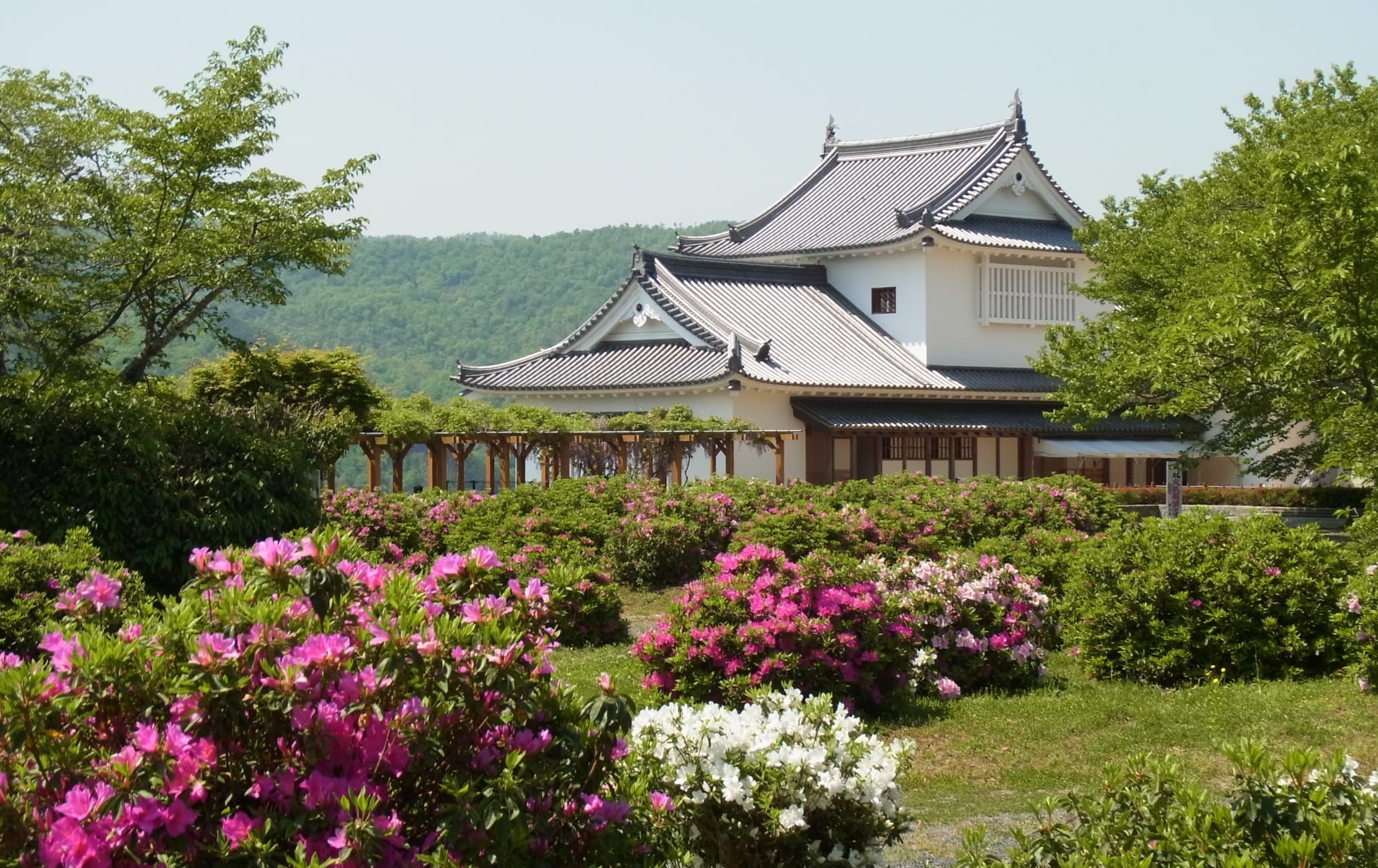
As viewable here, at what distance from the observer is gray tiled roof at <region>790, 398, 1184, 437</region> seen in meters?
30.3

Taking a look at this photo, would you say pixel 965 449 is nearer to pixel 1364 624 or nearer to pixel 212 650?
pixel 1364 624

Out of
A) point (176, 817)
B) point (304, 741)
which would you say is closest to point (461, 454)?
point (304, 741)

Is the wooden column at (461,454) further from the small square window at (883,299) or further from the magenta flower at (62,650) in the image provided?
the magenta flower at (62,650)

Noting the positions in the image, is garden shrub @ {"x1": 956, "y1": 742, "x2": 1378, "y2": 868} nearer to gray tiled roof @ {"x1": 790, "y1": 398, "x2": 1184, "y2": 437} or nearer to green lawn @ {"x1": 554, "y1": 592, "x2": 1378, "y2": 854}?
green lawn @ {"x1": 554, "y1": 592, "x2": 1378, "y2": 854}

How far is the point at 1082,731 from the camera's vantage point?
8727 millimetres

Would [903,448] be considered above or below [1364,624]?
above

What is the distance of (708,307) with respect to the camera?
31.8 meters

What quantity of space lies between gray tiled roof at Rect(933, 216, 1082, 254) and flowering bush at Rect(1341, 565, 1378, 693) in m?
22.8

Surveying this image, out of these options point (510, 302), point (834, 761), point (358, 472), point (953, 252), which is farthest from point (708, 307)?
point (510, 302)

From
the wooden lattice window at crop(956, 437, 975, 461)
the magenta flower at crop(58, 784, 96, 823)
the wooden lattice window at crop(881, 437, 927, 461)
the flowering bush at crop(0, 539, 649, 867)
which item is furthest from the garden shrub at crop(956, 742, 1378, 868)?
the wooden lattice window at crop(956, 437, 975, 461)

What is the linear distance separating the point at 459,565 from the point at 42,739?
4.24ft

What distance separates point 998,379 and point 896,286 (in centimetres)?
Result: 332

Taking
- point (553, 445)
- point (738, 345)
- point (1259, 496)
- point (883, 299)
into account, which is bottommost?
point (1259, 496)

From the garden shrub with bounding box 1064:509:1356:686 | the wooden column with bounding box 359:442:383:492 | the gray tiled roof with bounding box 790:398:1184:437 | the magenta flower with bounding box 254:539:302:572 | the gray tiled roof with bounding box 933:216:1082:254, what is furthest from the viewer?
the gray tiled roof with bounding box 933:216:1082:254
